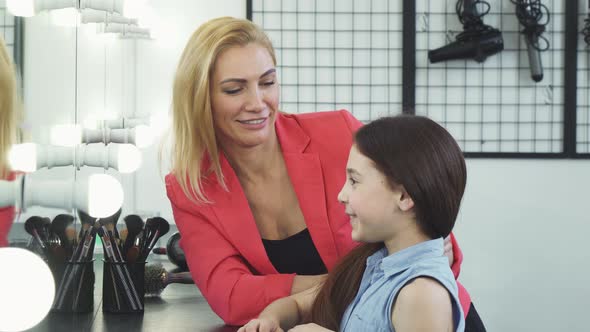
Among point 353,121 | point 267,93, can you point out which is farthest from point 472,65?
point 267,93

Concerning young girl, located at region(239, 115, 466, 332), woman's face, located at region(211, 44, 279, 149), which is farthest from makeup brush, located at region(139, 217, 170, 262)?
young girl, located at region(239, 115, 466, 332)

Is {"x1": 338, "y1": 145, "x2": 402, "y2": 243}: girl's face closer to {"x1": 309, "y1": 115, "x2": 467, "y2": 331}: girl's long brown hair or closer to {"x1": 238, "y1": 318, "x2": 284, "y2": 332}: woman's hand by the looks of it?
{"x1": 309, "y1": 115, "x2": 467, "y2": 331}: girl's long brown hair

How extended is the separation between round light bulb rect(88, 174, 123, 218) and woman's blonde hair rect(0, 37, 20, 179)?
28 cm

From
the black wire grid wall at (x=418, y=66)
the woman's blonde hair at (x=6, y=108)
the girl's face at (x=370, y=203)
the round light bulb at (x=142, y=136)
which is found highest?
the black wire grid wall at (x=418, y=66)

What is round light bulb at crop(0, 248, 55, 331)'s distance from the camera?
1.67ft

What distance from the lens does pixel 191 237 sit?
5.37ft

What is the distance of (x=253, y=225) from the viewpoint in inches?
64.5

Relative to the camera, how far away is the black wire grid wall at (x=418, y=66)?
10.9 ft

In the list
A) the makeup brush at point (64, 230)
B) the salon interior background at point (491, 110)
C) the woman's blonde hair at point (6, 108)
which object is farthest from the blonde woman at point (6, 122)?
the salon interior background at point (491, 110)

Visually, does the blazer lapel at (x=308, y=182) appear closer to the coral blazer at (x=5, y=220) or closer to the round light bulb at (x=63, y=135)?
the round light bulb at (x=63, y=135)

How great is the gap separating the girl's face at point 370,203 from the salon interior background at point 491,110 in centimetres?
207

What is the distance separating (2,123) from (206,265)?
1.09 m

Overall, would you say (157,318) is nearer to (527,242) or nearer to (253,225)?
(253,225)

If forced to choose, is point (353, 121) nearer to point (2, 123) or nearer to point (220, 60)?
point (220, 60)
